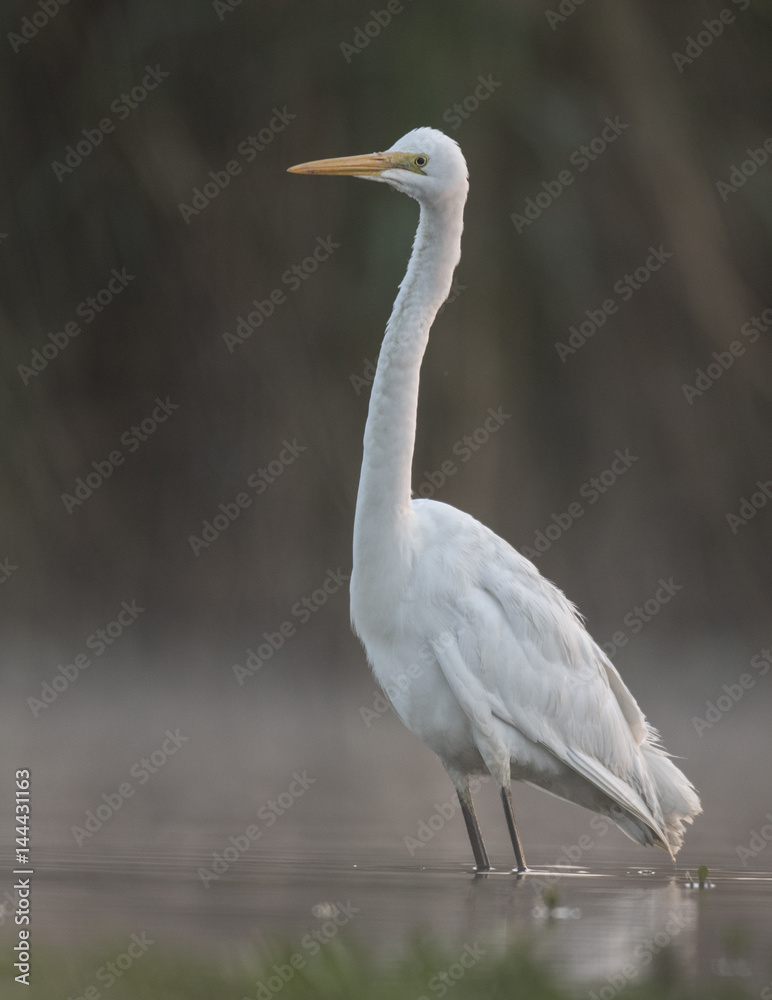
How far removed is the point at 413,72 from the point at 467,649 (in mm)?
6138

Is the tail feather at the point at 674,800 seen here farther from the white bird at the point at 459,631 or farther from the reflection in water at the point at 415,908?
the reflection in water at the point at 415,908

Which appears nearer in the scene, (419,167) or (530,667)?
(530,667)

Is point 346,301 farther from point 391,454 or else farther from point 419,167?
point 391,454

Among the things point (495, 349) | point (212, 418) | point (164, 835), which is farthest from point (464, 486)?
point (164, 835)

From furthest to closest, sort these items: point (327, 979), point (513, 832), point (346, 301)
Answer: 1. point (346, 301)
2. point (513, 832)
3. point (327, 979)

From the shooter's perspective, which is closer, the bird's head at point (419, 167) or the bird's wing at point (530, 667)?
the bird's wing at point (530, 667)

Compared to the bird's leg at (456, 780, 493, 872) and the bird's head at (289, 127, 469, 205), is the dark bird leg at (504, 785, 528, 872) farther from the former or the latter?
the bird's head at (289, 127, 469, 205)

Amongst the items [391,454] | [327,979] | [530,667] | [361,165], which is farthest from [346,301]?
[327,979]

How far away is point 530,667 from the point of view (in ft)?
12.0

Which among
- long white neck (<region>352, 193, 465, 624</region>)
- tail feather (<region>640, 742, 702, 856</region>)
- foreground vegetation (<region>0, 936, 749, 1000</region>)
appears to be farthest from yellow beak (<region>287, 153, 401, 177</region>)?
foreground vegetation (<region>0, 936, 749, 1000</region>)

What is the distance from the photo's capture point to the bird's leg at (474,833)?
138 inches

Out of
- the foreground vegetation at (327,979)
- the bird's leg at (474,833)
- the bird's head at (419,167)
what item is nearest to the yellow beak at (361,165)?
the bird's head at (419,167)

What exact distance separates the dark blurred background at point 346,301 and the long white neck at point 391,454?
4.99 meters

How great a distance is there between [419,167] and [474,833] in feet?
5.33
